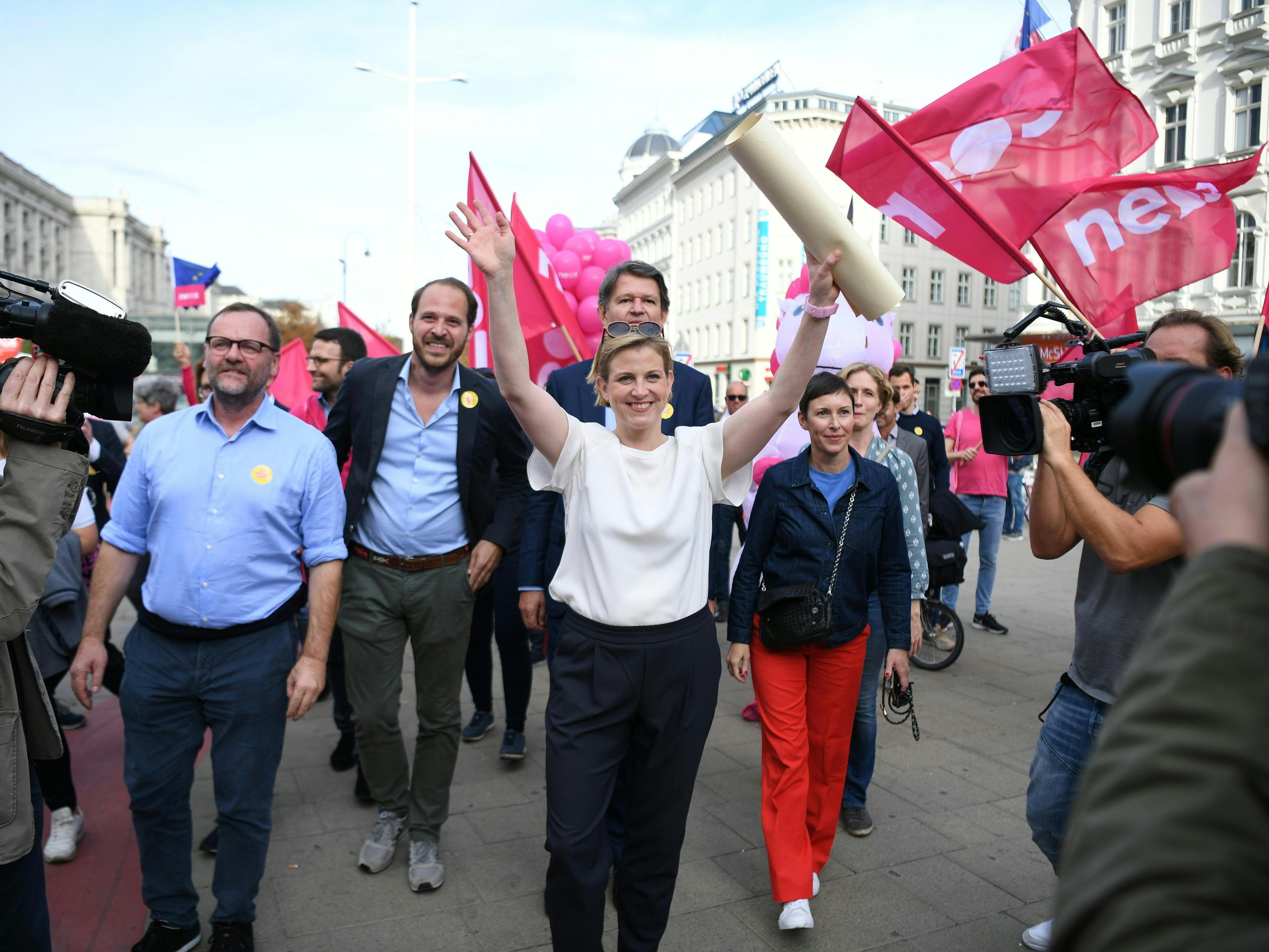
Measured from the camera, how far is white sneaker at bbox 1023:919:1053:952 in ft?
10.1

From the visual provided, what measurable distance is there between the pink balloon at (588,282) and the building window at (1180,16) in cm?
2787

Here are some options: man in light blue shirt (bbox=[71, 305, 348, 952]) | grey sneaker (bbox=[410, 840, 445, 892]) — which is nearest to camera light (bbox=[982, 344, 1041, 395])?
man in light blue shirt (bbox=[71, 305, 348, 952])

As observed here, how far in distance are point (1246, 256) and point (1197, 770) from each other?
98.9 feet

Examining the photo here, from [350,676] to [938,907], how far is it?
2419 millimetres

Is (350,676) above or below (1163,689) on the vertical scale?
below

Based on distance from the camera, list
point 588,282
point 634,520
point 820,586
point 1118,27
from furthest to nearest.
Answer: point 1118,27 < point 588,282 < point 820,586 < point 634,520

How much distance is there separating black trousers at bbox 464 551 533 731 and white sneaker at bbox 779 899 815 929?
2.12 meters

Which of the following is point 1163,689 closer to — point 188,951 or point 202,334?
point 188,951

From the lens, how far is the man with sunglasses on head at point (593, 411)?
3.77 metres

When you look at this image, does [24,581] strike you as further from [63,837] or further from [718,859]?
[718,859]

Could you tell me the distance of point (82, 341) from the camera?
80.9 inches

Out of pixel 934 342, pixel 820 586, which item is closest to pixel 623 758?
pixel 820 586

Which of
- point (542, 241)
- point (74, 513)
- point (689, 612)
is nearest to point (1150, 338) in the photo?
point (689, 612)

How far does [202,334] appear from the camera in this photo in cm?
3606
